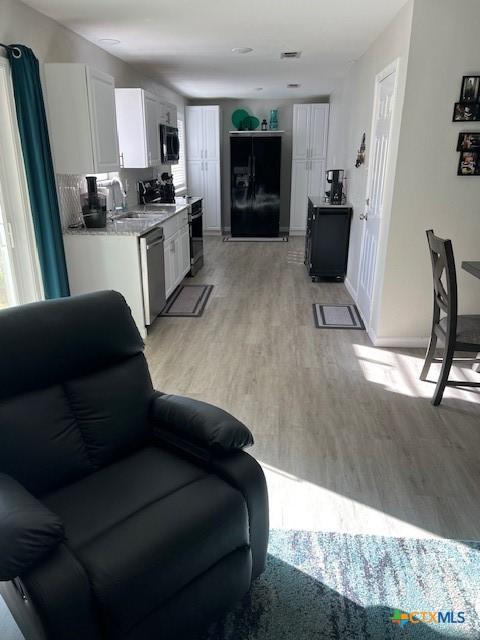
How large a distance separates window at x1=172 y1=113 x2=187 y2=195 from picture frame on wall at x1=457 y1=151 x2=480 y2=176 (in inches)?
215

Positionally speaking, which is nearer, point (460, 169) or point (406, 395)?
point (406, 395)

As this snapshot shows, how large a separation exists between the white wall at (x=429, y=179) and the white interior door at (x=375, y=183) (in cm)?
33

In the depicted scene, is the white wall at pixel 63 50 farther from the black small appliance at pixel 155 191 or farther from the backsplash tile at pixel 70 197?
the black small appliance at pixel 155 191

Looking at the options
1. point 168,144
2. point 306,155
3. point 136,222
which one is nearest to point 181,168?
point 306,155

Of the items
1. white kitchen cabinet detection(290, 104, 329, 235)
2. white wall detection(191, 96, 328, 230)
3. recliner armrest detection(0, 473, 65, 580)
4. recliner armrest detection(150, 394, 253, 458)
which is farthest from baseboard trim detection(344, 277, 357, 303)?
recliner armrest detection(0, 473, 65, 580)

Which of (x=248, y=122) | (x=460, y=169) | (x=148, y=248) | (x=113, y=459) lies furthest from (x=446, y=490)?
(x=248, y=122)

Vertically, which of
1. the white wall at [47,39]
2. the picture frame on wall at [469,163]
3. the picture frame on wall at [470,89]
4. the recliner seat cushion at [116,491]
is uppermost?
the white wall at [47,39]

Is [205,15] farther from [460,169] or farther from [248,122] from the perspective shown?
[248,122]

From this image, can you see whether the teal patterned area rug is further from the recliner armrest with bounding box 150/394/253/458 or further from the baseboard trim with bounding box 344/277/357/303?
the baseboard trim with bounding box 344/277/357/303

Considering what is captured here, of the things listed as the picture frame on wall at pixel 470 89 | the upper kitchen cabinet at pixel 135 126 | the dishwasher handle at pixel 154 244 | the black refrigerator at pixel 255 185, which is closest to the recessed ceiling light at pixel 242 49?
the upper kitchen cabinet at pixel 135 126

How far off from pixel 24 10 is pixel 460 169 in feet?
10.5

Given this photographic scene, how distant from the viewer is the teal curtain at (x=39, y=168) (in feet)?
9.92

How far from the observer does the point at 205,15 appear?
333 centimetres

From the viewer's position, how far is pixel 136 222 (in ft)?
13.9
